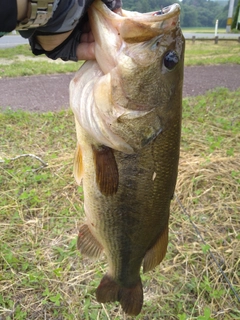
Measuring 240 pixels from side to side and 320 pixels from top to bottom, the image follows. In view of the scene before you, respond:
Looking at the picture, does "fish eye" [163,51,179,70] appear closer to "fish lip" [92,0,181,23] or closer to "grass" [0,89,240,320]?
"fish lip" [92,0,181,23]

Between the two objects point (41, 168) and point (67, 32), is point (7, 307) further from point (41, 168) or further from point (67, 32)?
point (67, 32)

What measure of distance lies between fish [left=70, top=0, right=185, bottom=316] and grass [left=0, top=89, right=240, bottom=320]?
64cm

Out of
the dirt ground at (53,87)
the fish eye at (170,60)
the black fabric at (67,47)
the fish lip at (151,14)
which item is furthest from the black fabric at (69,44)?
the dirt ground at (53,87)

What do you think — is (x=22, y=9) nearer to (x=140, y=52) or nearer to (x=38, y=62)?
(x=140, y=52)

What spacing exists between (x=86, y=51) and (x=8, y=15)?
320 mm

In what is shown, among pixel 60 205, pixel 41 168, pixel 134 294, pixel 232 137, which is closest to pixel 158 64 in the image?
pixel 134 294

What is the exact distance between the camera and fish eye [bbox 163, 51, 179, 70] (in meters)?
1.43

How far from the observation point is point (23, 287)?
102 inches

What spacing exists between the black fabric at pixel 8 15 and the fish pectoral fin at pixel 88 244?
1076 millimetres

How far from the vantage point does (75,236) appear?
9.94 feet

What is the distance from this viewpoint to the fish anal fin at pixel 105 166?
1.61 m

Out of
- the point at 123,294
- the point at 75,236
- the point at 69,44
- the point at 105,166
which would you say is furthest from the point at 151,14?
the point at 75,236

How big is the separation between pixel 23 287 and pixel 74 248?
0.50 metres

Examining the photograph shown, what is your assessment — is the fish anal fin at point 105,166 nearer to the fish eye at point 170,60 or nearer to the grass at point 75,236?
the fish eye at point 170,60
